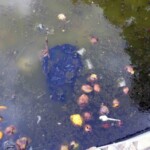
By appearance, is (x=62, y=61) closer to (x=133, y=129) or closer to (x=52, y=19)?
(x=52, y=19)

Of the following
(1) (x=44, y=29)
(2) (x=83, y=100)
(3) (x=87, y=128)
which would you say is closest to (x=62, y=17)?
(1) (x=44, y=29)

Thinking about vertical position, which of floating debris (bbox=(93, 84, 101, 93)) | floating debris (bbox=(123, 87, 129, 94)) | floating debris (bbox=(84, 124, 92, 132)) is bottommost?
floating debris (bbox=(84, 124, 92, 132))

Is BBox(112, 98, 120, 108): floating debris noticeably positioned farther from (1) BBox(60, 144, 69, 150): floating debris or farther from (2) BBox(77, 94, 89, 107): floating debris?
(1) BBox(60, 144, 69, 150): floating debris

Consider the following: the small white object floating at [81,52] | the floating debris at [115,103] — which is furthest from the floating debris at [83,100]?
the small white object floating at [81,52]

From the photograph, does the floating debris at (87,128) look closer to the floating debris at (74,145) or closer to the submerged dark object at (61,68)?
the floating debris at (74,145)

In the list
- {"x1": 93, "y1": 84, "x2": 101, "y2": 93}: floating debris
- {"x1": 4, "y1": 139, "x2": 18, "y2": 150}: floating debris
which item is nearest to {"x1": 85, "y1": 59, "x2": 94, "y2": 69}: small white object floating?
{"x1": 93, "y1": 84, "x2": 101, "y2": 93}: floating debris

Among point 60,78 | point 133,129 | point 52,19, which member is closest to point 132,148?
point 133,129
